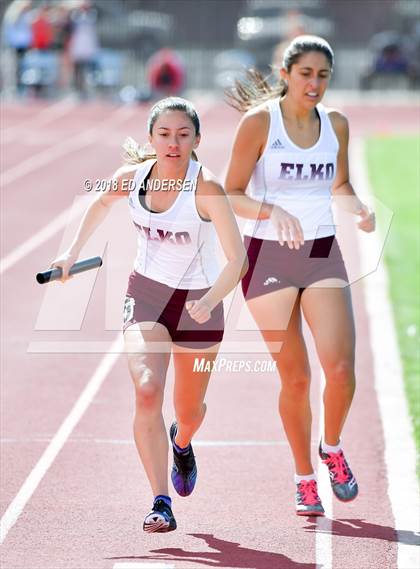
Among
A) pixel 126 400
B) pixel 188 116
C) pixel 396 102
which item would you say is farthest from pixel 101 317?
pixel 396 102

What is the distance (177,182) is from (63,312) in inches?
253

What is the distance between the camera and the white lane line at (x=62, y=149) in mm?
23328

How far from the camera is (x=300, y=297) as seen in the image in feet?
23.7

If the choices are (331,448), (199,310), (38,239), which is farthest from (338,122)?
(38,239)

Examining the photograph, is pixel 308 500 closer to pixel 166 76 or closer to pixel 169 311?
pixel 169 311

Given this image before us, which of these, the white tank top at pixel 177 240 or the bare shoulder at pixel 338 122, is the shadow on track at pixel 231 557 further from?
the bare shoulder at pixel 338 122

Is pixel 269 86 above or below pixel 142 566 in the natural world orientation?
above

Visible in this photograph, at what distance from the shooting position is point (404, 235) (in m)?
18.1

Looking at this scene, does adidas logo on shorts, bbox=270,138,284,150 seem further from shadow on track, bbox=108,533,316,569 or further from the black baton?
shadow on track, bbox=108,533,316,569

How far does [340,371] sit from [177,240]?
1.08m

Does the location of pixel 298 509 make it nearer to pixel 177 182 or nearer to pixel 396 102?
pixel 177 182

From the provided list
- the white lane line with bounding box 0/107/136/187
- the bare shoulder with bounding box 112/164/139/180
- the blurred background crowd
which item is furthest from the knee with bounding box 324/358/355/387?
the blurred background crowd

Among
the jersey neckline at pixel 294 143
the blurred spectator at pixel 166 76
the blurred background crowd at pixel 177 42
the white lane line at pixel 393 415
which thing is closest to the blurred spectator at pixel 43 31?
the blurred background crowd at pixel 177 42

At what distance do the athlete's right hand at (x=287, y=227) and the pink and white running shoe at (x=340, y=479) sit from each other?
1.16 m
